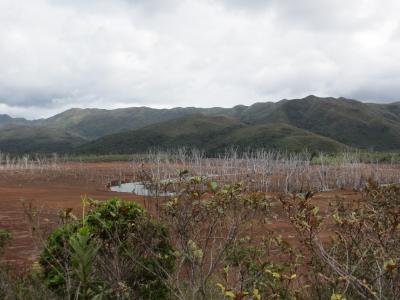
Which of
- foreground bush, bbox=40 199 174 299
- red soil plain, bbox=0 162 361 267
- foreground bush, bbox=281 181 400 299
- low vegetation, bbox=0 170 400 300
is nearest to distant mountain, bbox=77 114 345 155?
red soil plain, bbox=0 162 361 267

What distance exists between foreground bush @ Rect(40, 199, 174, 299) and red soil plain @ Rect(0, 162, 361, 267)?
1.28ft

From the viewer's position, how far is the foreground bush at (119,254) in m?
5.55

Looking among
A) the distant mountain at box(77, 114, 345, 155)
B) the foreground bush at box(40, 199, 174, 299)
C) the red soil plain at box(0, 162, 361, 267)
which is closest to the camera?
the foreground bush at box(40, 199, 174, 299)

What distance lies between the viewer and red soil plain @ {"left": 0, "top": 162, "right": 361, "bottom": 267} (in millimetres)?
14617

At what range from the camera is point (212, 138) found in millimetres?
170375

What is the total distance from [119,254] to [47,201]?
25639mm

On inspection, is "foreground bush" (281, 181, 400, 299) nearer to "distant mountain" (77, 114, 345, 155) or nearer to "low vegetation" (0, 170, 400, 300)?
"low vegetation" (0, 170, 400, 300)

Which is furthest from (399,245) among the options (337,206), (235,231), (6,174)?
(6,174)

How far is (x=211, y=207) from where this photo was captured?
5066 mm

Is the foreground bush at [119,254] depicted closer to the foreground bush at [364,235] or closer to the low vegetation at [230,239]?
the low vegetation at [230,239]

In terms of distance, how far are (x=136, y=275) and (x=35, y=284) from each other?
9.35 feet

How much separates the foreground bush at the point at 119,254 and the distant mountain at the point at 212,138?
12303cm

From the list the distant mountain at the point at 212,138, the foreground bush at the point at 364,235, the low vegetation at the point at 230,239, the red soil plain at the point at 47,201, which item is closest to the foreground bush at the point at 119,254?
the low vegetation at the point at 230,239

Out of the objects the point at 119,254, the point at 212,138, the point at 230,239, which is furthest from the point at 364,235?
the point at 212,138
